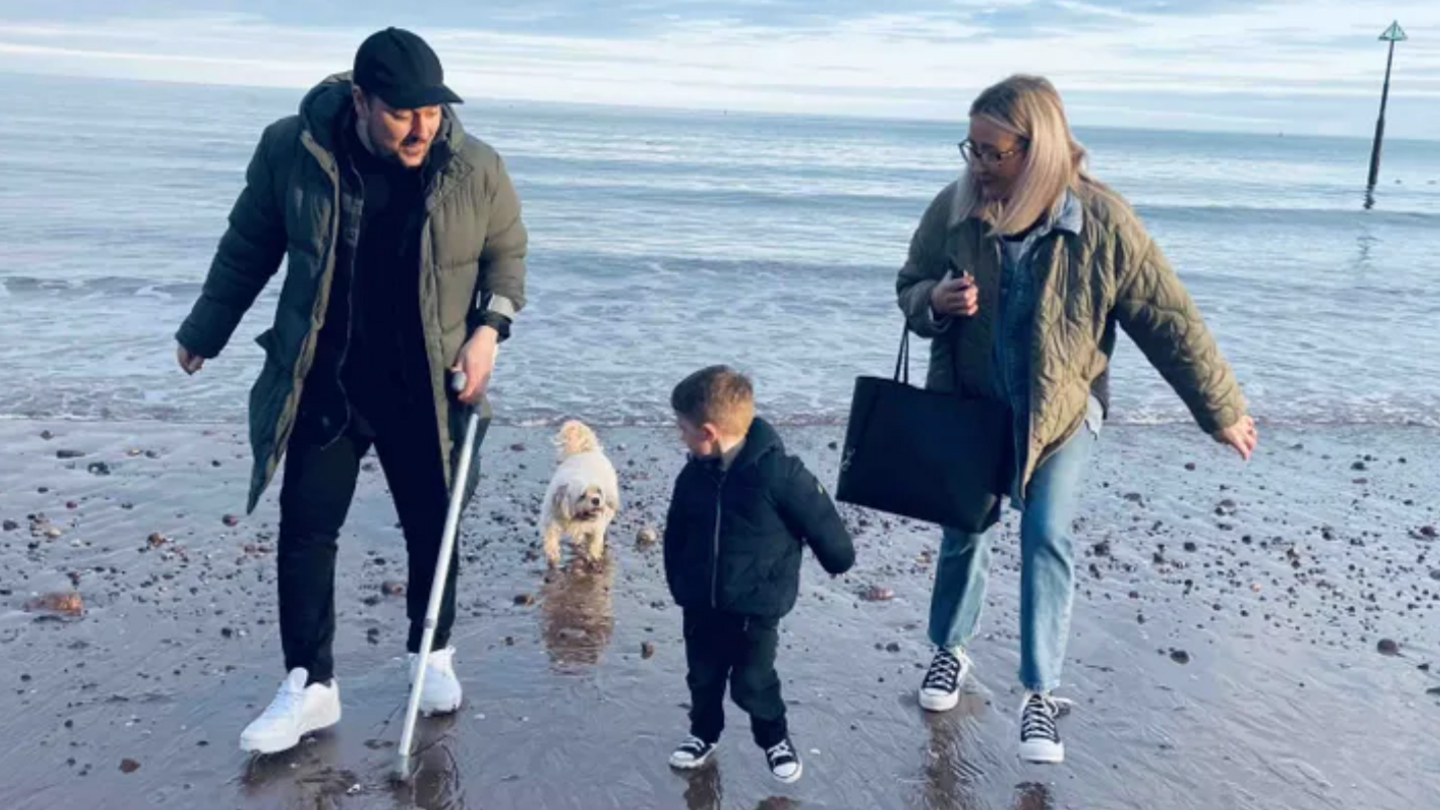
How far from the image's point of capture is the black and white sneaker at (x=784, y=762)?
4312mm

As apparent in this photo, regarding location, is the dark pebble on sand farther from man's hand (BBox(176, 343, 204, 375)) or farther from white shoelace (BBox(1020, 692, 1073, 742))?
man's hand (BBox(176, 343, 204, 375))

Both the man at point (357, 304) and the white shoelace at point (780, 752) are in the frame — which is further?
the white shoelace at point (780, 752)

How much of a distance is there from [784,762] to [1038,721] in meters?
0.88

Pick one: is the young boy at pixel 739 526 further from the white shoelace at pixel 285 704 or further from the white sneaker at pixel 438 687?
the white shoelace at pixel 285 704

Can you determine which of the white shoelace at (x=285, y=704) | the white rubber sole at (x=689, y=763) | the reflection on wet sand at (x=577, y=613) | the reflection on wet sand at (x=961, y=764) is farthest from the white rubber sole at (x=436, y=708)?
the reflection on wet sand at (x=961, y=764)

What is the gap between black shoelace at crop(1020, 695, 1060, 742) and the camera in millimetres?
4539

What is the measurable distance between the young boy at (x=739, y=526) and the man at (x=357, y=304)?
2.59 feet

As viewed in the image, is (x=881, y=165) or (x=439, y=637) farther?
(x=881, y=165)

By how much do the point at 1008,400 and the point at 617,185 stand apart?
32.4 metres

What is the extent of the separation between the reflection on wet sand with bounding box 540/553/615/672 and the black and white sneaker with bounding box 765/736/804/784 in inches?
46.7

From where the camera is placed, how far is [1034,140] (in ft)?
13.5

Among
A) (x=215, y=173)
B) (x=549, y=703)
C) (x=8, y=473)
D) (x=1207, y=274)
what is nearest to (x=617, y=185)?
(x=215, y=173)

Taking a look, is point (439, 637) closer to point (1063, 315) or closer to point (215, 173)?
point (1063, 315)

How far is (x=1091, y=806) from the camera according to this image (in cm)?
433
